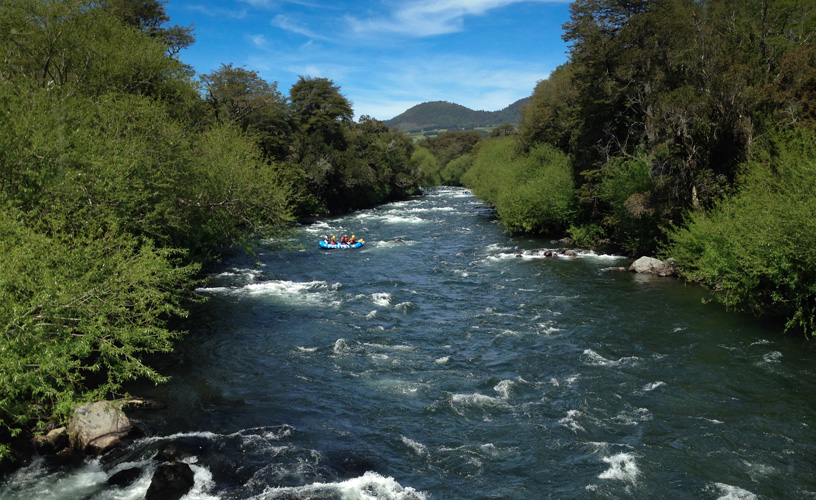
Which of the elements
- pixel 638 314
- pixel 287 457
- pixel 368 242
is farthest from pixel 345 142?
pixel 287 457

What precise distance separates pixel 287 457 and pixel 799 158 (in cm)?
2256

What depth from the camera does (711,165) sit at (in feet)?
96.4

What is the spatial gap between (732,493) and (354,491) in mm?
7918

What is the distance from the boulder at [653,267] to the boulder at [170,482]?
87.5ft

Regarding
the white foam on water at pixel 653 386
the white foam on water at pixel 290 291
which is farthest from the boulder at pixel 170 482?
the white foam on water at pixel 290 291

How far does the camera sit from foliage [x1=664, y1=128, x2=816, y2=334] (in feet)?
57.1

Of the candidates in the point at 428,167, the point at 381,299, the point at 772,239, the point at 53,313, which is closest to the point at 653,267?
the point at 772,239

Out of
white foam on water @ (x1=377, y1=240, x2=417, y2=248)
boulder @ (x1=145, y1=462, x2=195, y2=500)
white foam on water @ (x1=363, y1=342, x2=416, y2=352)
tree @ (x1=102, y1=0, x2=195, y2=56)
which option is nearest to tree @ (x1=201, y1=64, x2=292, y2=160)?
tree @ (x1=102, y1=0, x2=195, y2=56)

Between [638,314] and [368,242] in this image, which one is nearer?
[638,314]

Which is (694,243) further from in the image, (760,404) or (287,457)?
Answer: (287,457)

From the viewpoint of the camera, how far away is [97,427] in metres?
12.5

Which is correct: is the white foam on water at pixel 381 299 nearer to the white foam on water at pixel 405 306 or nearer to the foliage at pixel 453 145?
the white foam on water at pixel 405 306

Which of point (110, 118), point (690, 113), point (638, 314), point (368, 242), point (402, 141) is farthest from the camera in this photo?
point (402, 141)

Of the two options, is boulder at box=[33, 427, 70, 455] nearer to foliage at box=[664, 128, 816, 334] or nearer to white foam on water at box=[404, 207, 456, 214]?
foliage at box=[664, 128, 816, 334]
